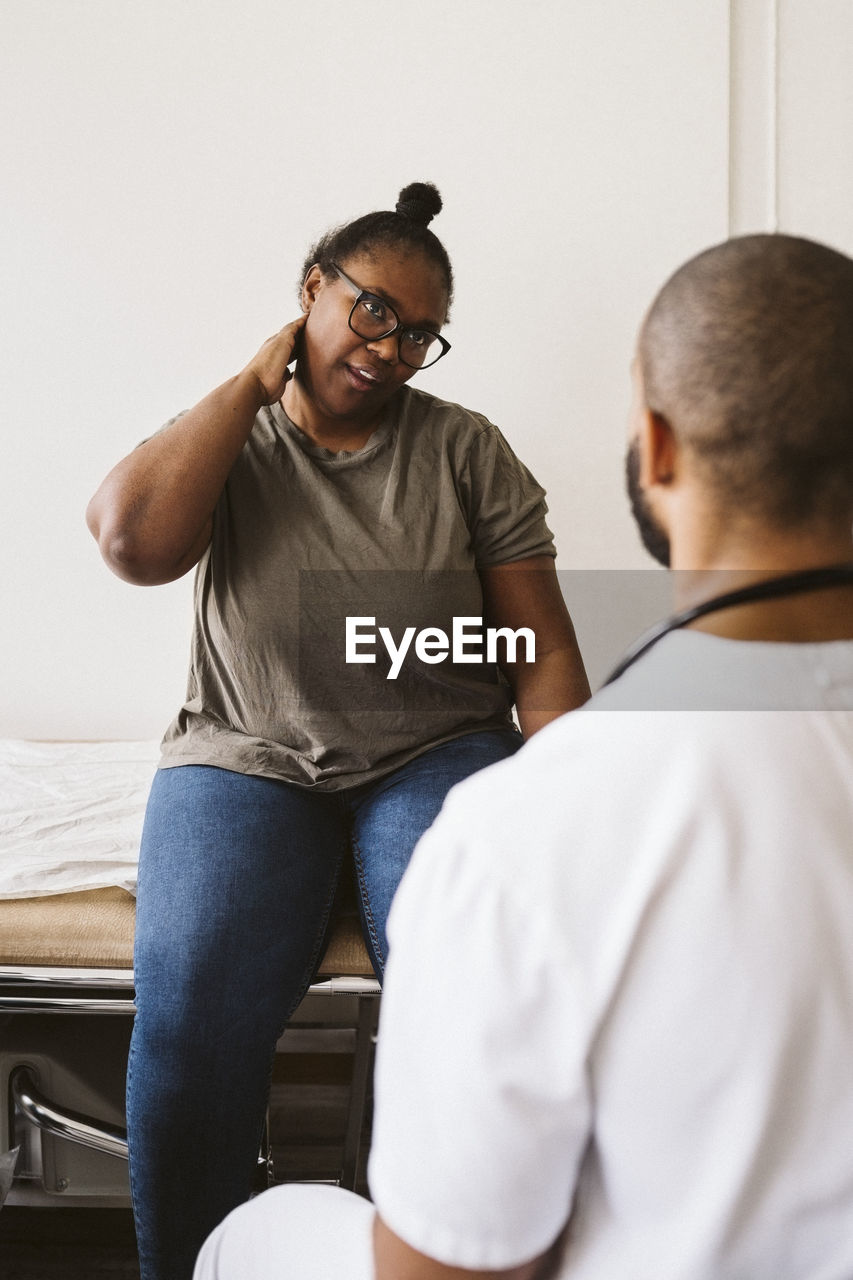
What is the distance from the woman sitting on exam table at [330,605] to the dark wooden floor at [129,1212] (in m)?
0.48

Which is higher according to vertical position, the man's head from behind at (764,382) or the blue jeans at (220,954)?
the man's head from behind at (764,382)

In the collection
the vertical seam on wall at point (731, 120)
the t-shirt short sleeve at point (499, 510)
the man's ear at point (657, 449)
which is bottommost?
the t-shirt short sleeve at point (499, 510)

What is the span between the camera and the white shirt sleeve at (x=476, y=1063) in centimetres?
46

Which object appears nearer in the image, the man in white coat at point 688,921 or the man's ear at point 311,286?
the man in white coat at point 688,921

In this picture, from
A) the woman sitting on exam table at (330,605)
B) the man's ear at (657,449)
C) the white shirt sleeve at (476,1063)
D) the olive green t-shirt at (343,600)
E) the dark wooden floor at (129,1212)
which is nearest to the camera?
A: the white shirt sleeve at (476,1063)

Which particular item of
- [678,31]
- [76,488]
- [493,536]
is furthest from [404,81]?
[493,536]

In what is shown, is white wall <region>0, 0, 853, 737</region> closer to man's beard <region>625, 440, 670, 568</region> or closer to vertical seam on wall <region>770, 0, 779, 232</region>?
vertical seam on wall <region>770, 0, 779, 232</region>

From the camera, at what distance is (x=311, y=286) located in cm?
150

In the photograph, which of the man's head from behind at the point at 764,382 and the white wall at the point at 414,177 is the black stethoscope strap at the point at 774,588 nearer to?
the man's head from behind at the point at 764,382

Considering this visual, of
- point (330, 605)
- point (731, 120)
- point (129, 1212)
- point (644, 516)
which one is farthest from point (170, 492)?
point (731, 120)

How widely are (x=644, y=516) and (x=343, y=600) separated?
786 millimetres

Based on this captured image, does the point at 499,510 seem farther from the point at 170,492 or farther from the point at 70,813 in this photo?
the point at 70,813

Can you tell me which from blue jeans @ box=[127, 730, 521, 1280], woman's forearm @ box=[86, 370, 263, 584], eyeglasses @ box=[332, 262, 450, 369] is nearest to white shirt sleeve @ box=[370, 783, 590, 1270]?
blue jeans @ box=[127, 730, 521, 1280]

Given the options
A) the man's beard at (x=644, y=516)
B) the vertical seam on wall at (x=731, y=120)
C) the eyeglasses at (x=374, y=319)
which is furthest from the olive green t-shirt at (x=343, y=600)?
the vertical seam on wall at (x=731, y=120)
